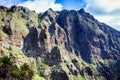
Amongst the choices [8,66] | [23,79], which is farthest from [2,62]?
[23,79]

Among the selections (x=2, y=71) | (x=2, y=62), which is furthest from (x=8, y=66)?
(x=2, y=71)

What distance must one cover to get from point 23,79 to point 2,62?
52.8 feet

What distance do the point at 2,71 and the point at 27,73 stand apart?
2099 centimetres

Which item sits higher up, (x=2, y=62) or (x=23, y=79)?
(x=2, y=62)

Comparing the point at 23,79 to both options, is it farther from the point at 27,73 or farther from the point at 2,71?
the point at 2,71

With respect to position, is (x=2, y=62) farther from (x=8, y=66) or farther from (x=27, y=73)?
(x=27, y=73)

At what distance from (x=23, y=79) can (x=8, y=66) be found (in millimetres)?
12118

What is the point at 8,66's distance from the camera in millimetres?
174750

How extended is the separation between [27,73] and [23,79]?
6012 mm

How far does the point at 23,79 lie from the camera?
567 ft

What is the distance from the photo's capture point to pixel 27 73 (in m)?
178

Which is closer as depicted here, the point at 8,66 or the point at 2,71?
the point at 8,66

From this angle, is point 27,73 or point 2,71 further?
point 2,71

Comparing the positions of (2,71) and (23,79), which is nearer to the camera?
(23,79)
